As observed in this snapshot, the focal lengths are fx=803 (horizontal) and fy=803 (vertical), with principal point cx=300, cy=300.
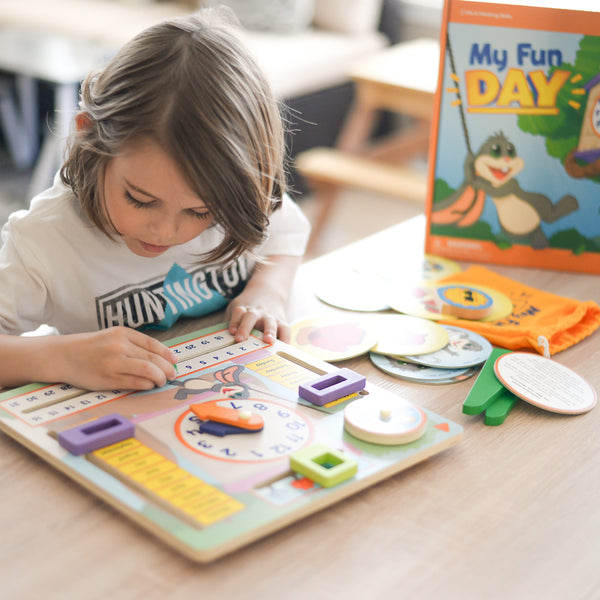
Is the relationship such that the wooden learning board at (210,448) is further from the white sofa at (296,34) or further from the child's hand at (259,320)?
the white sofa at (296,34)

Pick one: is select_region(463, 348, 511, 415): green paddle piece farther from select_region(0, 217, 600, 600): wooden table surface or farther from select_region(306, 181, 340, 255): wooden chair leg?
select_region(306, 181, 340, 255): wooden chair leg

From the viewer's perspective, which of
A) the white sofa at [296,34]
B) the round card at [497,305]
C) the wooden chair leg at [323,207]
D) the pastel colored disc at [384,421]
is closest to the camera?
the pastel colored disc at [384,421]

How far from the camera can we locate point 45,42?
302 cm

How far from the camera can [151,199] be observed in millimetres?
770

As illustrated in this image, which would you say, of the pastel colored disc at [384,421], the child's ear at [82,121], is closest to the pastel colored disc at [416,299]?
the pastel colored disc at [384,421]

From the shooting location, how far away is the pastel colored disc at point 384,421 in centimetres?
66

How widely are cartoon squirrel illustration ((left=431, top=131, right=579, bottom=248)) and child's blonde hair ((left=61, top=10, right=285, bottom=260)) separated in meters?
0.30

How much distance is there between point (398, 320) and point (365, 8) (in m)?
2.60

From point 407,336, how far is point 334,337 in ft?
0.26

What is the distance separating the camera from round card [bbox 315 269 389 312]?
96cm

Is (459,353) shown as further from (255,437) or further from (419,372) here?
(255,437)

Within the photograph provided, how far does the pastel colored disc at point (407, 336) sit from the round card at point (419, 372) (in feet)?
0.04

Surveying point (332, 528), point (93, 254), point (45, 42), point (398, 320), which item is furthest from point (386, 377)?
point (45, 42)

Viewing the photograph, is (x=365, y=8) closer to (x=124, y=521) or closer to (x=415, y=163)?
(x=415, y=163)
